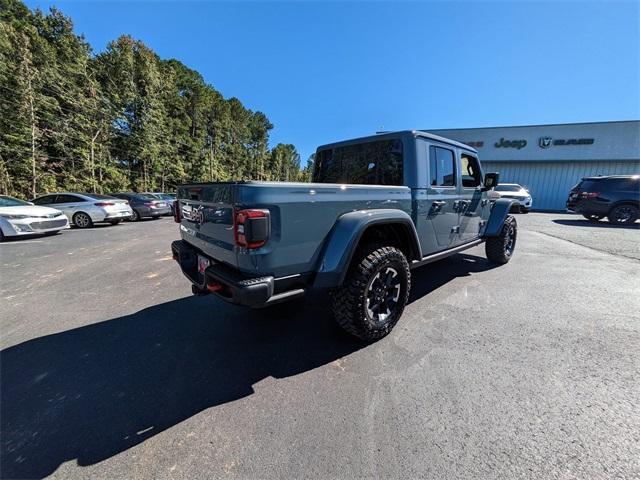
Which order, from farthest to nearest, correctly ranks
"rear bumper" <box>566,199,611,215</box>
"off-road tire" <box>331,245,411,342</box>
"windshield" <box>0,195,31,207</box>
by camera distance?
"rear bumper" <box>566,199,611,215</box>, "windshield" <box>0,195,31,207</box>, "off-road tire" <box>331,245,411,342</box>

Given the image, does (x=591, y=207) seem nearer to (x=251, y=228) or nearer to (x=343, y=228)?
(x=343, y=228)

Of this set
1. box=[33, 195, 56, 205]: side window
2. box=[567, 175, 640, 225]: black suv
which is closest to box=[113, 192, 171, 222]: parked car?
box=[33, 195, 56, 205]: side window

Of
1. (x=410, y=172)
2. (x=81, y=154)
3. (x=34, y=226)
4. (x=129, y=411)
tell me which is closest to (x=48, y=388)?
(x=129, y=411)

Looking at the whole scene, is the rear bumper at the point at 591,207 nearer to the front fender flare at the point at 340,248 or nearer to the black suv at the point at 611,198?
the black suv at the point at 611,198

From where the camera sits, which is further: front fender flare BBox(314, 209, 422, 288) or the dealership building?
the dealership building

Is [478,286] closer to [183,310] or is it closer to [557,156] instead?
[183,310]

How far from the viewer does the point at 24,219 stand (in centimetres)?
750

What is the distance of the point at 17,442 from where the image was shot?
161 centimetres

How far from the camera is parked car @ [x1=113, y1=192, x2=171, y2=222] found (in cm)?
1321

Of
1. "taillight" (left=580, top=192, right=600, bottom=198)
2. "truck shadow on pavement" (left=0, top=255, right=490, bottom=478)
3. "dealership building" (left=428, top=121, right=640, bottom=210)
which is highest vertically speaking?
"dealership building" (left=428, top=121, right=640, bottom=210)

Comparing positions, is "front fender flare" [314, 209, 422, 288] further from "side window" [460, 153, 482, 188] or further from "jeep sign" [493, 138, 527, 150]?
"jeep sign" [493, 138, 527, 150]

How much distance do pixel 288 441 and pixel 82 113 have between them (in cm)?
2473

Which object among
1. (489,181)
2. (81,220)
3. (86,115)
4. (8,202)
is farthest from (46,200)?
(489,181)

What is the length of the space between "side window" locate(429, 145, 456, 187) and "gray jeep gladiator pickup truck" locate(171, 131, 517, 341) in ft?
0.04
